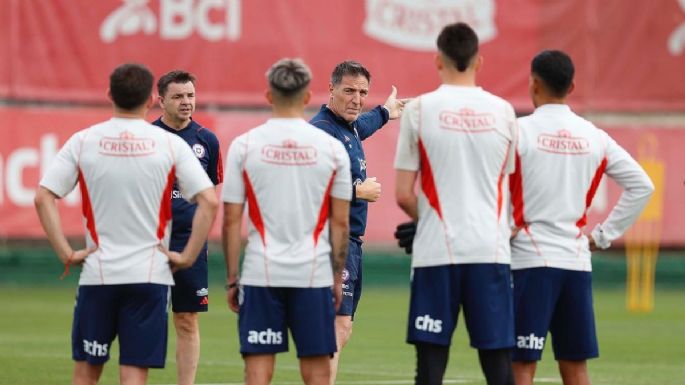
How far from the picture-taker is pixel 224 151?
26250 millimetres

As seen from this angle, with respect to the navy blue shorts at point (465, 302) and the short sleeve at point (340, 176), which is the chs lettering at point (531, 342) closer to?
the navy blue shorts at point (465, 302)

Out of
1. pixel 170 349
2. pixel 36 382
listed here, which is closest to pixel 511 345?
pixel 36 382

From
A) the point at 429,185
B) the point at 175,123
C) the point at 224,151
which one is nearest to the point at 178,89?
the point at 175,123

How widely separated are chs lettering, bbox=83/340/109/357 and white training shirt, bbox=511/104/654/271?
2441mm

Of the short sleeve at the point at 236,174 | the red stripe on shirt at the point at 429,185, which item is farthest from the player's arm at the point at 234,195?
the red stripe on shirt at the point at 429,185

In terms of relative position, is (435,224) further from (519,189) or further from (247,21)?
(247,21)

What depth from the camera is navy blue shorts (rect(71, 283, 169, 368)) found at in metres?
8.74

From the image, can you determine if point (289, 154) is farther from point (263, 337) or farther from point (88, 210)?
point (88, 210)

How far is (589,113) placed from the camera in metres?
27.2

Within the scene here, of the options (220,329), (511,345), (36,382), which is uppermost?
(511,345)

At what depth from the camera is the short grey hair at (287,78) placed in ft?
28.5

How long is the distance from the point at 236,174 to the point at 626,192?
8.06 feet

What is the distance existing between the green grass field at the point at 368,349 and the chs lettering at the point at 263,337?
436 cm

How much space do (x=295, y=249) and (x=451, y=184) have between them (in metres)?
0.96
